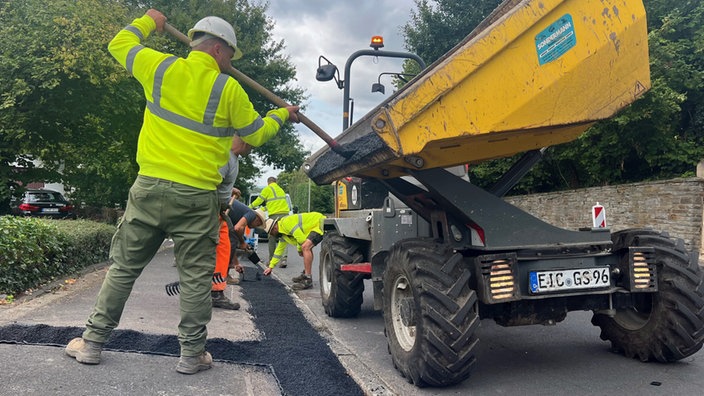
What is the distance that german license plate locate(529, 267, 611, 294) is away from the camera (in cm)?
384

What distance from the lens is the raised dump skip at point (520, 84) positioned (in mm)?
3488

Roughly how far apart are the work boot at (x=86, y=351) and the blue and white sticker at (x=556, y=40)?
323cm

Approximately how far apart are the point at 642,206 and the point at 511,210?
1003 cm

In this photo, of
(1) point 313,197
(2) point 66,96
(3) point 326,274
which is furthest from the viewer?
(1) point 313,197

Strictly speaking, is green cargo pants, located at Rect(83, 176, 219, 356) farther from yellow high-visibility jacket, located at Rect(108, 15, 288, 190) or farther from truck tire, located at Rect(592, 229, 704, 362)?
truck tire, located at Rect(592, 229, 704, 362)

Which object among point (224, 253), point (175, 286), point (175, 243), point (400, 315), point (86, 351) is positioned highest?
point (175, 243)

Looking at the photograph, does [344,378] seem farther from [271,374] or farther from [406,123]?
[406,123]

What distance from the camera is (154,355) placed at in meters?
3.75

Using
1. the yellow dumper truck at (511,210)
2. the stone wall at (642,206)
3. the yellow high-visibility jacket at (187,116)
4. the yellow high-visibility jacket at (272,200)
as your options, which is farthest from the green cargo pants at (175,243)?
the yellow high-visibility jacket at (272,200)

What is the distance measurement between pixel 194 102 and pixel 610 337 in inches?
146

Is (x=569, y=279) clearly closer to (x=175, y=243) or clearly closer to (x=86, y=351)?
(x=175, y=243)

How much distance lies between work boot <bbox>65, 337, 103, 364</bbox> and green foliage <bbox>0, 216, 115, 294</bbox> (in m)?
2.49

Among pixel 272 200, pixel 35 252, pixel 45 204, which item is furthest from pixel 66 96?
pixel 45 204

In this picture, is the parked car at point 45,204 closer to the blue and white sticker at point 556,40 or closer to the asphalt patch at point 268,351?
the asphalt patch at point 268,351
